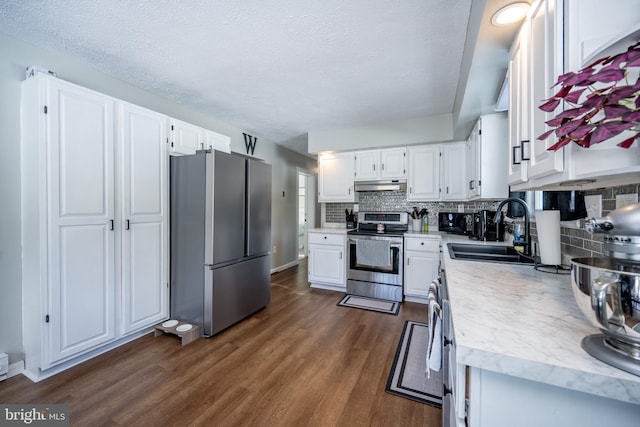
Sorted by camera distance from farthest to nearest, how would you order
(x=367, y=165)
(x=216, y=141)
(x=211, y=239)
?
1. (x=367, y=165)
2. (x=216, y=141)
3. (x=211, y=239)

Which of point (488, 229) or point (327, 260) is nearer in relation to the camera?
point (488, 229)

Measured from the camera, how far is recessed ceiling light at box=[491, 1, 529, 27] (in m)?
1.15

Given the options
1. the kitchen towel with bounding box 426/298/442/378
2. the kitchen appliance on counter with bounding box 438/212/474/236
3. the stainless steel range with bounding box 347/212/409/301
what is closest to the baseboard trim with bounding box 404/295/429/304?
the stainless steel range with bounding box 347/212/409/301

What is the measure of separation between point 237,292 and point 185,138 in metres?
1.66

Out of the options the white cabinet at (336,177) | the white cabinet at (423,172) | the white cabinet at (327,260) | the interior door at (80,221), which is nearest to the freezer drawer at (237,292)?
the interior door at (80,221)

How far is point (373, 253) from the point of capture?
3354mm

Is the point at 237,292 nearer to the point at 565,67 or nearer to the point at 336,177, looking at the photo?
the point at 336,177

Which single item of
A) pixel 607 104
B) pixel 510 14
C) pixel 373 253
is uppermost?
pixel 510 14

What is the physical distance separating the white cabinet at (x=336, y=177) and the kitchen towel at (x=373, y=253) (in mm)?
850

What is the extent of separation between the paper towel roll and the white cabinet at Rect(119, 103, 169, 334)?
2883 millimetres

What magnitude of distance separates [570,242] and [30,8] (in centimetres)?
347

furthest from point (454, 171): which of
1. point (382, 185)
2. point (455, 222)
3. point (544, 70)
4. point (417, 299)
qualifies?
point (544, 70)

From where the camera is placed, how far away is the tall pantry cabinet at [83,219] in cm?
175

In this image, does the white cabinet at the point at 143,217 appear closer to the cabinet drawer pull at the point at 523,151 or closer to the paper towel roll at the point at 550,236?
the cabinet drawer pull at the point at 523,151
